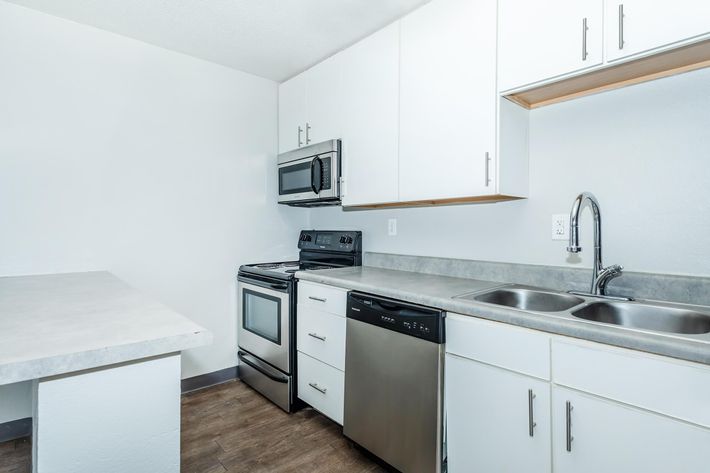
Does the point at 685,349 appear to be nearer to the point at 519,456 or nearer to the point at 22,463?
the point at 519,456

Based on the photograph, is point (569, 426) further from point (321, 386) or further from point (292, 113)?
point (292, 113)

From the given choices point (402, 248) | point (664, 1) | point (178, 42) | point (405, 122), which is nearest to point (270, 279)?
point (402, 248)

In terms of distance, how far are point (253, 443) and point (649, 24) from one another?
2.56 metres

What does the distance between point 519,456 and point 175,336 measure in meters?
1.22

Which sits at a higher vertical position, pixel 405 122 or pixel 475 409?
pixel 405 122

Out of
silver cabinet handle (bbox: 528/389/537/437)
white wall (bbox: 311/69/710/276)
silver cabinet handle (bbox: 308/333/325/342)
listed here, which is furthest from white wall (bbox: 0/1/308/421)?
silver cabinet handle (bbox: 528/389/537/437)

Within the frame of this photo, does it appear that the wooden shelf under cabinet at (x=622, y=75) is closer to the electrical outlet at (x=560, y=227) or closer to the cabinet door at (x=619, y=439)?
the electrical outlet at (x=560, y=227)

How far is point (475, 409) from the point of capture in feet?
4.76

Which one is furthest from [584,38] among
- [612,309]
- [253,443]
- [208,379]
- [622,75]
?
[208,379]

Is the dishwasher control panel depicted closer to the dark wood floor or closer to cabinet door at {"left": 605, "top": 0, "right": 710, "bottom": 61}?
A: the dark wood floor

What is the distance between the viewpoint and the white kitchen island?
2.67 ft

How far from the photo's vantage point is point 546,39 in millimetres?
1539

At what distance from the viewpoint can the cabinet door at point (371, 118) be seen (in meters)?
2.16

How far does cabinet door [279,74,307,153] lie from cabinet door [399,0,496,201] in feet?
3.32
